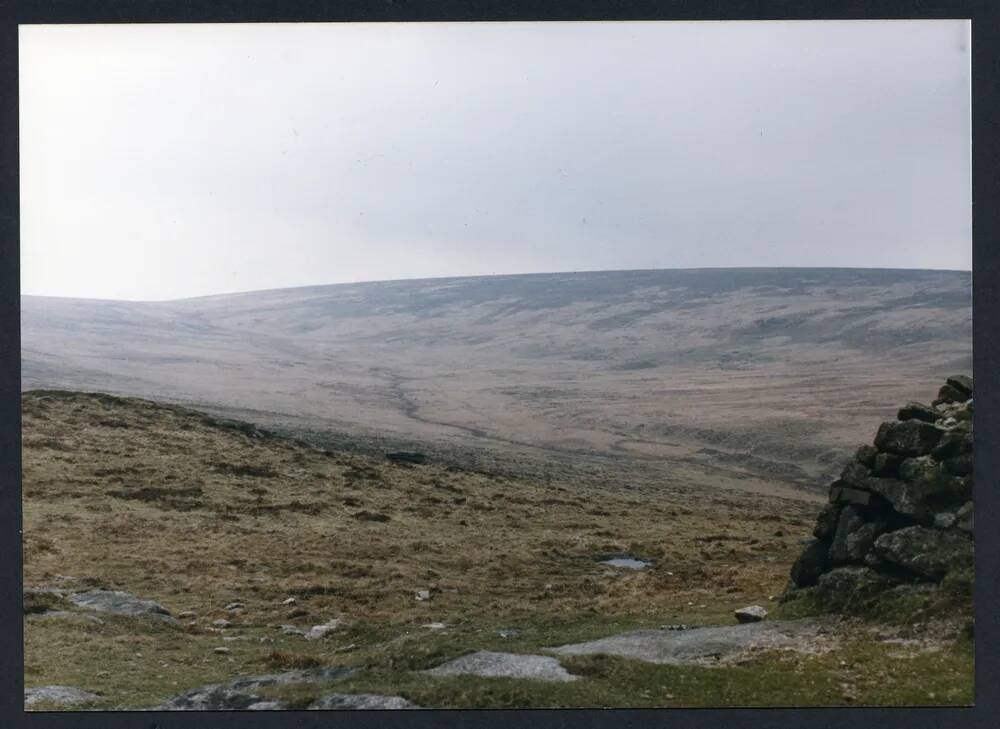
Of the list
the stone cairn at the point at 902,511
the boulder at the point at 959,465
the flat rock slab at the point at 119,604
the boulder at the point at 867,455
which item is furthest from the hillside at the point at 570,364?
the boulder at the point at 959,465

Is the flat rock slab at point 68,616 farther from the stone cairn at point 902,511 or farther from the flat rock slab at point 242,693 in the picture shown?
the stone cairn at point 902,511

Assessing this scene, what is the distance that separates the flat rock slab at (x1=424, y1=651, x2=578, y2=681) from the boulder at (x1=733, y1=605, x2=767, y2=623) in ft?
12.4

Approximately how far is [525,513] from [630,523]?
355 centimetres

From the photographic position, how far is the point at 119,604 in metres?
15.3

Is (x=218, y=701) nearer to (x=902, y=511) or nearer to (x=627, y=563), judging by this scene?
(x=902, y=511)

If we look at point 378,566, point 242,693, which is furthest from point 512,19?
point 378,566

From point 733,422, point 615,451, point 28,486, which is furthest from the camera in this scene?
point 733,422

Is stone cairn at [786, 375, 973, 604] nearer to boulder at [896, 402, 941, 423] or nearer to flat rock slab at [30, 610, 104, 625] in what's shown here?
boulder at [896, 402, 941, 423]

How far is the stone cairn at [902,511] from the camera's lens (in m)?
12.8

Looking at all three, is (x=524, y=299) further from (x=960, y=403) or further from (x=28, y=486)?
(x=960, y=403)

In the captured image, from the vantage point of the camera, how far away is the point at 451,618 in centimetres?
→ 1576

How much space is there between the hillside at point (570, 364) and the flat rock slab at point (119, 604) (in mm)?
22152

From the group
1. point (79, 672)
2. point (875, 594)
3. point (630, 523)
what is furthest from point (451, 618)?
point (630, 523)

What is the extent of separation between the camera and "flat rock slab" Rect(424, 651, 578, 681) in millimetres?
12023
